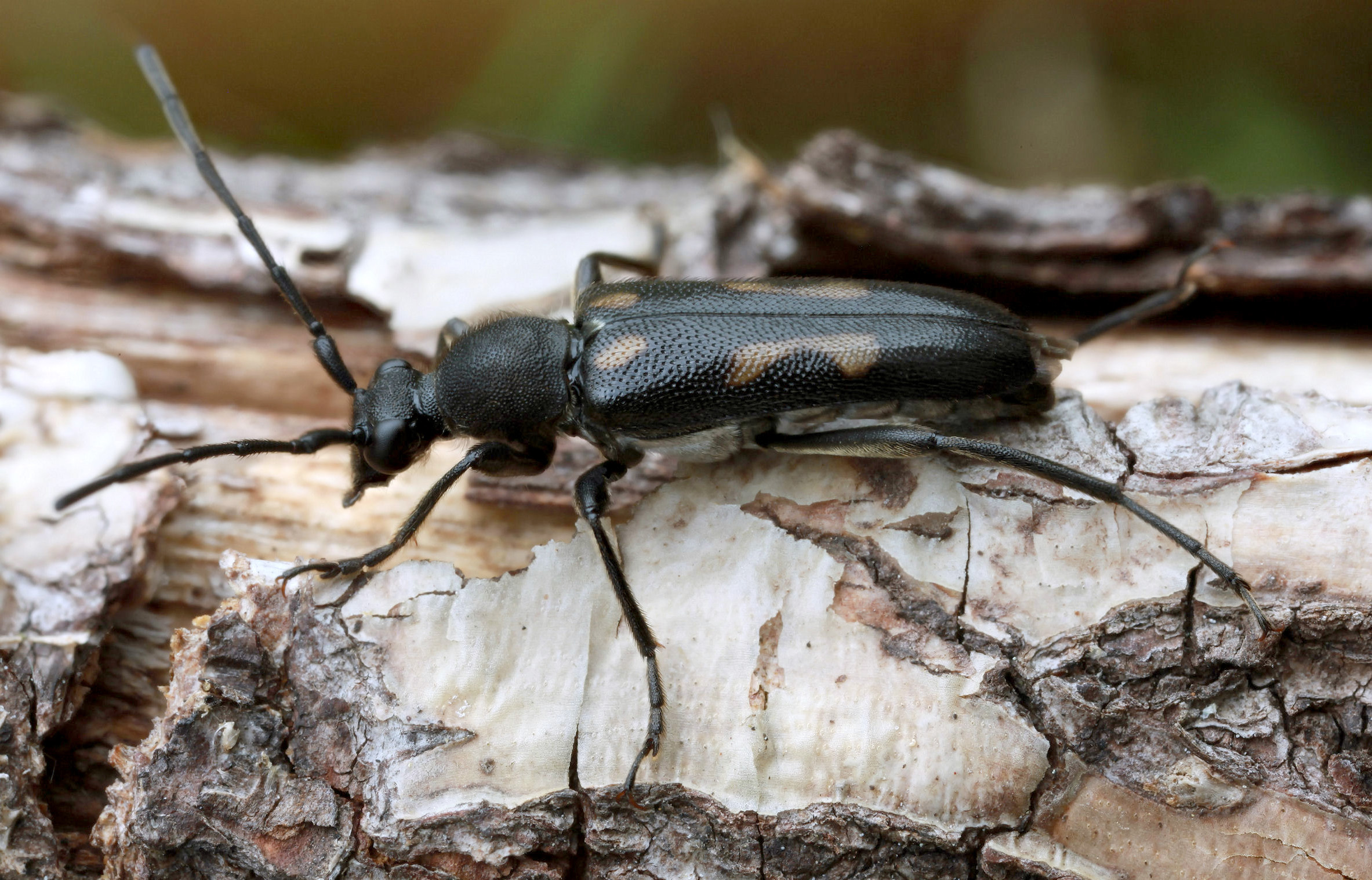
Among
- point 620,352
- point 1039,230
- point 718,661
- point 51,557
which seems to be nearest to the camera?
point 718,661

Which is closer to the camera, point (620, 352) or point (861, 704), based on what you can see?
point (861, 704)

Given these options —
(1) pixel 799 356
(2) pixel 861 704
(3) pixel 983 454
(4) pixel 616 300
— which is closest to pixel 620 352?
(4) pixel 616 300

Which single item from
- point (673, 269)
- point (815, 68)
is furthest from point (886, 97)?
point (673, 269)

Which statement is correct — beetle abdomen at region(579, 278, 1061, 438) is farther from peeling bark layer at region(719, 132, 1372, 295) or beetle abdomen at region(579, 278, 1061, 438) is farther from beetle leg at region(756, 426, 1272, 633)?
peeling bark layer at region(719, 132, 1372, 295)

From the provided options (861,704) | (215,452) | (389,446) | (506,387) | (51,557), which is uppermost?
(506,387)

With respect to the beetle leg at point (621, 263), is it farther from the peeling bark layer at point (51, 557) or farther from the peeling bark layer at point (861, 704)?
the peeling bark layer at point (51, 557)

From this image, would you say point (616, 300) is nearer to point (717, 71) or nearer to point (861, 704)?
point (861, 704)

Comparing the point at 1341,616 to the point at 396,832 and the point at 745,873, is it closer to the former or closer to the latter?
the point at 745,873

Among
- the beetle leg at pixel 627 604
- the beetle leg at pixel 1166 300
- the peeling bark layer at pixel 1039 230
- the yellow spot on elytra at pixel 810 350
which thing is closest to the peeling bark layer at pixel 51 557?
the beetle leg at pixel 627 604
